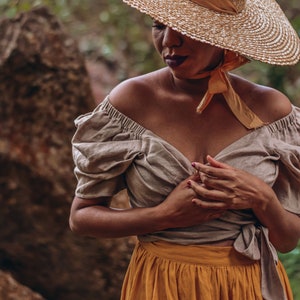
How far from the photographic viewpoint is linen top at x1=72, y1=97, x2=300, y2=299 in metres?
2.02

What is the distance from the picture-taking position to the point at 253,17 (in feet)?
6.81

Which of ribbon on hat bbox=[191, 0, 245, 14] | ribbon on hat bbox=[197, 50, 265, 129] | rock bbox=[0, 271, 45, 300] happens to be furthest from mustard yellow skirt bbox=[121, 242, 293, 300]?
rock bbox=[0, 271, 45, 300]

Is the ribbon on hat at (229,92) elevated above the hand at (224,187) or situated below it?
above

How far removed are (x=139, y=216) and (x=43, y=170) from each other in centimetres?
152

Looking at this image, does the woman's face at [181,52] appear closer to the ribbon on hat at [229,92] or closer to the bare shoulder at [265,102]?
the ribbon on hat at [229,92]

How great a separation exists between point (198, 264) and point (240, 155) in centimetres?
30

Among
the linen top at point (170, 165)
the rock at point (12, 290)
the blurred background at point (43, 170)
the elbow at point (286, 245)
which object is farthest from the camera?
the rock at point (12, 290)

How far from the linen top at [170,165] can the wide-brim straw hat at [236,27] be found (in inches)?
8.0

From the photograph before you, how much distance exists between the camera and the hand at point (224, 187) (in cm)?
193

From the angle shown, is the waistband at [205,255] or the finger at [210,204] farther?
the waistband at [205,255]

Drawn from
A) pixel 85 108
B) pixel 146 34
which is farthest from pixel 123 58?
pixel 85 108

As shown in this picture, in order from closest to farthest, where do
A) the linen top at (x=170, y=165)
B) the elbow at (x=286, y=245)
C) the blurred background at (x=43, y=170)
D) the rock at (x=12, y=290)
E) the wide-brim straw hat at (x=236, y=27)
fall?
the wide-brim straw hat at (x=236, y=27)
the linen top at (x=170, y=165)
the elbow at (x=286, y=245)
the blurred background at (x=43, y=170)
the rock at (x=12, y=290)

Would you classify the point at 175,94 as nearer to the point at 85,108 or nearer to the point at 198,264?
the point at 198,264

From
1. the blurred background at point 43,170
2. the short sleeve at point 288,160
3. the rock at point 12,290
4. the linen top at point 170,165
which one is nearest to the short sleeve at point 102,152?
the linen top at point 170,165
